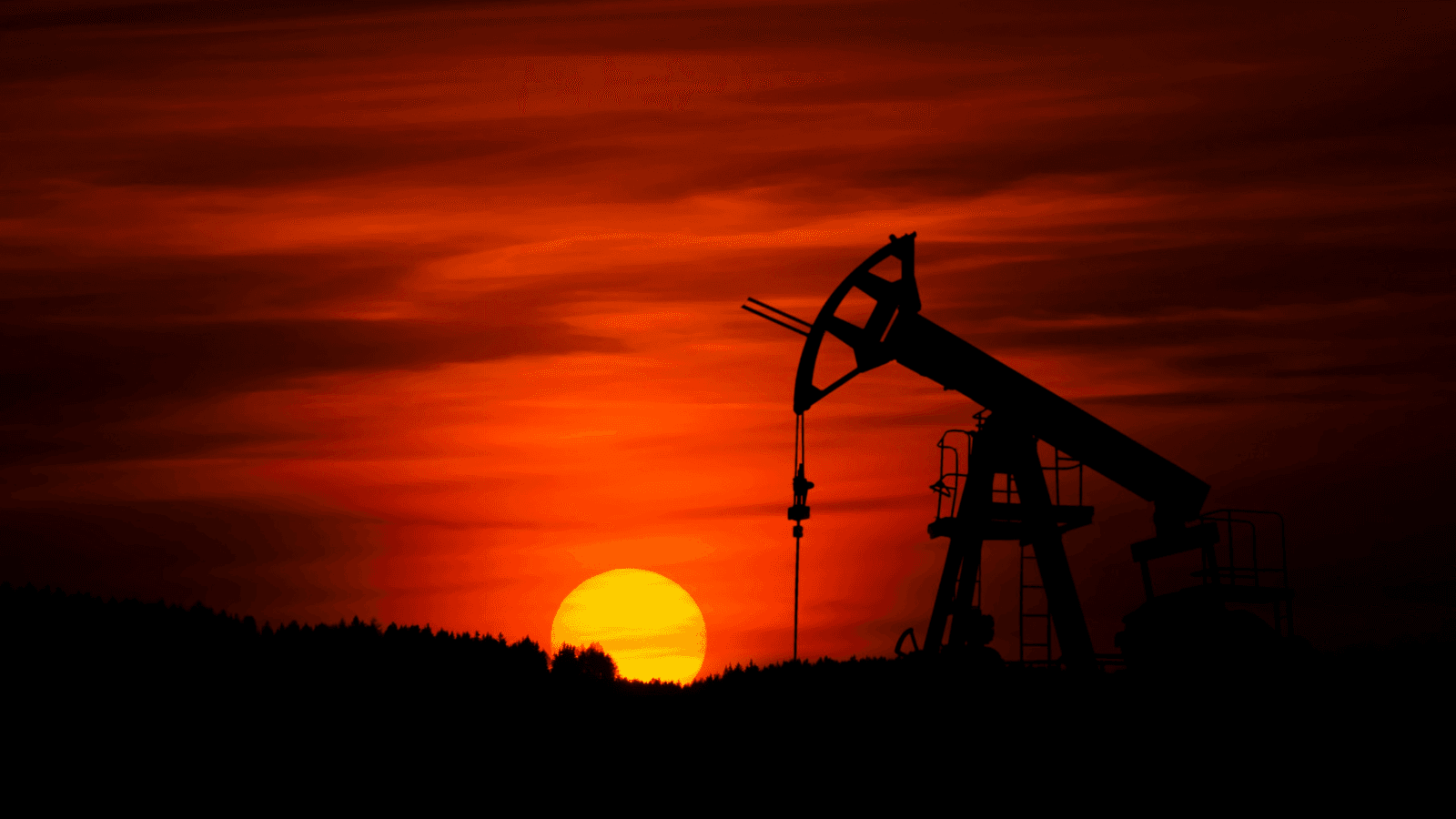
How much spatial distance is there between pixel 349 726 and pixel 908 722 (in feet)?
19.2

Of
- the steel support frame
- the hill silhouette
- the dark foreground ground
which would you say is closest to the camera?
the dark foreground ground

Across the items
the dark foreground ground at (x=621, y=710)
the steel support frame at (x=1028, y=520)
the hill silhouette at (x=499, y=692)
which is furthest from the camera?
the steel support frame at (x=1028, y=520)

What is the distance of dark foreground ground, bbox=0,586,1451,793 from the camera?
13438mm

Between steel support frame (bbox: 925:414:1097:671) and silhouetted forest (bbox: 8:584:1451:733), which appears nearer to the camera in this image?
silhouetted forest (bbox: 8:584:1451:733)

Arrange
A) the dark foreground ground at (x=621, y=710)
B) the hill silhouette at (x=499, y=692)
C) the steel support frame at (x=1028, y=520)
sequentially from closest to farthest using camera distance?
1. the dark foreground ground at (x=621, y=710)
2. the hill silhouette at (x=499, y=692)
3. the steel support frame at (x=1028, y=520)

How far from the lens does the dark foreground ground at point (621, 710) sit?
13.4m

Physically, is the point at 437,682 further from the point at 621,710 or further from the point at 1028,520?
the point at 1028,520

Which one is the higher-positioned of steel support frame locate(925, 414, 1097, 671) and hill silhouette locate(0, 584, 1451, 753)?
steel support frame locate(925, 414, 1097, 671)

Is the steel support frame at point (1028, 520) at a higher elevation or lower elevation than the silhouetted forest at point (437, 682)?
higher

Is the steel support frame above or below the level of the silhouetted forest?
above

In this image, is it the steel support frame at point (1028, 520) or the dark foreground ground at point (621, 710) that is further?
the steel support frame at point (1028, 520)

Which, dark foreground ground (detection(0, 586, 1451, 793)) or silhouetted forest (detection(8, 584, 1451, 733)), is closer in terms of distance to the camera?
dark foreground ground (detection(0, 586, 1451, 793))

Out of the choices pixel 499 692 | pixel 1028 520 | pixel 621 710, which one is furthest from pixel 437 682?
pixel 1028 520

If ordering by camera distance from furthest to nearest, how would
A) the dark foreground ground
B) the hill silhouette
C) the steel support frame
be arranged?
the steel support frame < the hill silhouette < the dark foreground ground
